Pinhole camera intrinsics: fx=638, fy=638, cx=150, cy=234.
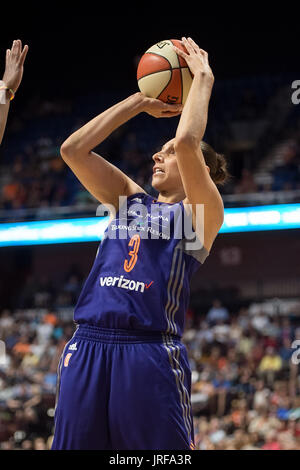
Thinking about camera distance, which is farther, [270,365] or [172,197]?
[270,365]

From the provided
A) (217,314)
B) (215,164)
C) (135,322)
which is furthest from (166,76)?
(217,314)

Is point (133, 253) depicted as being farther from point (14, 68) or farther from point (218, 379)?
point (218, 379)

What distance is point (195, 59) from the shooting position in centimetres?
298

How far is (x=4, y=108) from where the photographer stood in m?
3.25

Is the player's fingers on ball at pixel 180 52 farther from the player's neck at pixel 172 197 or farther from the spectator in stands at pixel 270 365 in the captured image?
the spectator in stands at pixel 270 365

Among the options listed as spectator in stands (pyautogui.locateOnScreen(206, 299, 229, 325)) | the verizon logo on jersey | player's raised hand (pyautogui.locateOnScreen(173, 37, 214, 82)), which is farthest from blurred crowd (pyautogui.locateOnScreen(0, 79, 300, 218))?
the verizon logo on jersey

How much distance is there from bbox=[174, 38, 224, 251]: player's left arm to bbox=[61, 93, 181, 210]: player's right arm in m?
0.28

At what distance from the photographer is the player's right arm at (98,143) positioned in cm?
290

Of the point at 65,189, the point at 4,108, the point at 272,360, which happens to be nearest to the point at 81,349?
the point at 4,108

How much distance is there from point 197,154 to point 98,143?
1.72ft

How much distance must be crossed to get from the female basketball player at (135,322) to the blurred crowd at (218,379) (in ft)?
18.7

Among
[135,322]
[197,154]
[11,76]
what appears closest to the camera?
[135,322]

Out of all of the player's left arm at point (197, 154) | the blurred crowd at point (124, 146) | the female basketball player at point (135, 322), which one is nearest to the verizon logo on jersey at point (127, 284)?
the female basketball player at point (135, 322)
